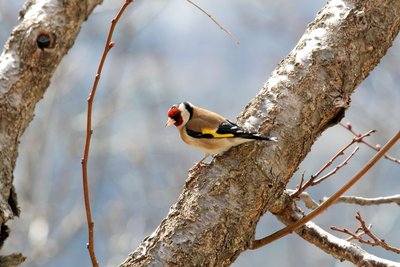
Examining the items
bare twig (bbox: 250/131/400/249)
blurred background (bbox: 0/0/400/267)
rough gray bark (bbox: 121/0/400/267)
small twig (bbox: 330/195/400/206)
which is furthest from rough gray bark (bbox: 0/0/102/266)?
blurred background (bbox: 0/0/400/267)

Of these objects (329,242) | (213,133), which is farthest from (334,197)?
(213,133)

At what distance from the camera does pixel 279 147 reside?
2117 millimetres

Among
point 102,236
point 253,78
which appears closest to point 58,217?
point 102,236

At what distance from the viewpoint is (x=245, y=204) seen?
6.45 ft

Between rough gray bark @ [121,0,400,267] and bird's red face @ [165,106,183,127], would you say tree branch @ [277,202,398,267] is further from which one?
bird's red face @ [165,106,183,127]

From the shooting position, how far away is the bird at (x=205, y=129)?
2.31 meters

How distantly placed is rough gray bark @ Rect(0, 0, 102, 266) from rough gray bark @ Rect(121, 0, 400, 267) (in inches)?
29.5

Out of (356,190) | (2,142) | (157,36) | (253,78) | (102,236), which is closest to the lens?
(2,142)

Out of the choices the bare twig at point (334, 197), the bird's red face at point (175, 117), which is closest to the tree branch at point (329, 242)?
the bare twig at point (334, 197)

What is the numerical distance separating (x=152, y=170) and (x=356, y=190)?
3787mm

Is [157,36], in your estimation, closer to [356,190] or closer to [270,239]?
[356,190]

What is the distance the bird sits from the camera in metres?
2.31

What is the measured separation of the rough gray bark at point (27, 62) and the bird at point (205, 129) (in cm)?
65

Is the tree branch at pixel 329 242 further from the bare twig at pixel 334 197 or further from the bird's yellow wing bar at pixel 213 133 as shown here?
the bare twig at pixel 334 197
